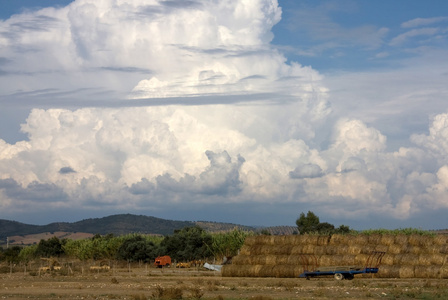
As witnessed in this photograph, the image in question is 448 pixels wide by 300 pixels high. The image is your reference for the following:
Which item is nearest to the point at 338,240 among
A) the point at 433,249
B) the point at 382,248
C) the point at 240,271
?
the point at 382,248

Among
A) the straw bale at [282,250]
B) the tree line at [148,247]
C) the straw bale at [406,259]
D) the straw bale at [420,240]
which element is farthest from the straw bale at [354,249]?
the tree line at [148,247]

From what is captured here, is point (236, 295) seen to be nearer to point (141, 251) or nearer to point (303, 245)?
point (303, 245)

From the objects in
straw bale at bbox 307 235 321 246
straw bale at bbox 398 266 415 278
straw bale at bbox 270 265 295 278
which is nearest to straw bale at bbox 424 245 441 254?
straw bale at bbox 398 266 415 278

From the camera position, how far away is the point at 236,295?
32.7 meters

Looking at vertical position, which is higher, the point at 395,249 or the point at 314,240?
the point at 314,240

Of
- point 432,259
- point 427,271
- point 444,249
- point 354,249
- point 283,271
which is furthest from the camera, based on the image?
point 283,271

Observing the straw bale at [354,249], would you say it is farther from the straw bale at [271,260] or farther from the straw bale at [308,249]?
the straw bale at [271,260]

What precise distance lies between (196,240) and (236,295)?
145 feet

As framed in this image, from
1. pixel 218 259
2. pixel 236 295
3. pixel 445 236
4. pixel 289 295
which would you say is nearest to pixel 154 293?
pixel 236 295

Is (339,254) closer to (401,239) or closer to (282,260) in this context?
(282,260)

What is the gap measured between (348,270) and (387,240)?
14.5 ft

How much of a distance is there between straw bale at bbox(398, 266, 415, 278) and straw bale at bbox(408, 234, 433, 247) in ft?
7.71

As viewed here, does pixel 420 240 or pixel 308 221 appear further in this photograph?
pixel 308 221

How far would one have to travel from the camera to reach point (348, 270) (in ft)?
149
